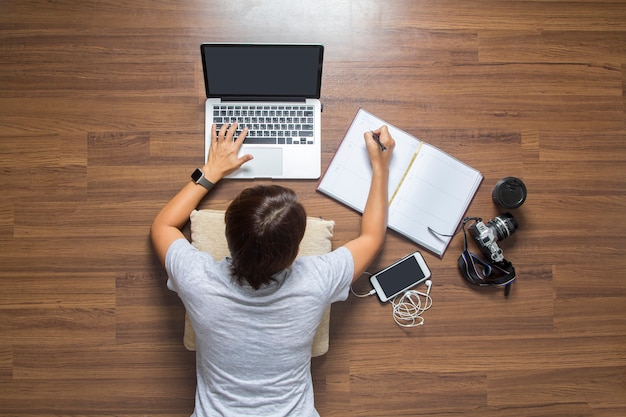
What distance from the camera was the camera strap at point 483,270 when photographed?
1.42 m

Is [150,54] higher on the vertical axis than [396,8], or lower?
lower

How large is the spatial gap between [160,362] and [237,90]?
2.71ft

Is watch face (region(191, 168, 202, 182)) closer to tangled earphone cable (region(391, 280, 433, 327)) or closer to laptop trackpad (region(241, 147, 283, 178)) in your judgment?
laptop trackpad (region(241, 147, 283, 178))

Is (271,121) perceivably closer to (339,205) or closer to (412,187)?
(339,205)

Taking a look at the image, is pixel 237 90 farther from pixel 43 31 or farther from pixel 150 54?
pixel 43 31

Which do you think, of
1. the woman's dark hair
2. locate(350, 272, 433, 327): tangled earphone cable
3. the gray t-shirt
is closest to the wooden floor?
locate(350, 272, 433, 327): tangled earphone cable

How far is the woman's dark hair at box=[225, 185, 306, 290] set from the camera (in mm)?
946

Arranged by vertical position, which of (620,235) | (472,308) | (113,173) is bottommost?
(472,308)

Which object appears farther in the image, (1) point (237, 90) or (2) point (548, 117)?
(2) point (548, 117)

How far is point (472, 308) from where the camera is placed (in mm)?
1463

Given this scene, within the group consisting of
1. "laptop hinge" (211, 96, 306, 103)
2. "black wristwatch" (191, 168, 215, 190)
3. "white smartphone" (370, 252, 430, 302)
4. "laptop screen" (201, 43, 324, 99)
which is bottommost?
"white smartphone" (370, 252, 430, 302)

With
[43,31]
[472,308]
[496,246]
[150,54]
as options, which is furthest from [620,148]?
[43,31]

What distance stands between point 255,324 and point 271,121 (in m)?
0.60

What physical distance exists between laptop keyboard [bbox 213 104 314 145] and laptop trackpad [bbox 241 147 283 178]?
26 millimetres
